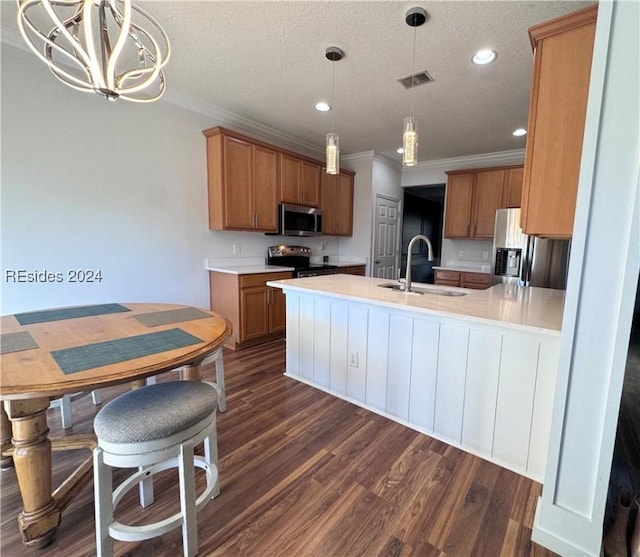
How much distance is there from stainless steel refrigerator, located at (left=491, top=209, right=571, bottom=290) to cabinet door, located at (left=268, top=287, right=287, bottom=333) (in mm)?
2832

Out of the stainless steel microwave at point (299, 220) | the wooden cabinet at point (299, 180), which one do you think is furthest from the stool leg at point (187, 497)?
the wooden cabinet at point (299, 180)

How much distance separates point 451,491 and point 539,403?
64 centimetres

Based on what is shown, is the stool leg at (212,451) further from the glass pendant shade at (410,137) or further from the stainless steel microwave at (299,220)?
the stainless steel microwave at (299,220)

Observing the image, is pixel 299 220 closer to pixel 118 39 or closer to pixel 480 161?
pixel 480 161

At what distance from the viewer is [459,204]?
4.84 metres

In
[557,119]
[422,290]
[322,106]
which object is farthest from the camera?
[322,106]

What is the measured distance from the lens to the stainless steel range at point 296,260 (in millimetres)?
4262

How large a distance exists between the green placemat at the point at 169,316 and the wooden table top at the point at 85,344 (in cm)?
2

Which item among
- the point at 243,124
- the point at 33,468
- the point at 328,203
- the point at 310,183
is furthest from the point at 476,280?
the point at 33,468

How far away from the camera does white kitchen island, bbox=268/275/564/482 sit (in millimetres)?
1617

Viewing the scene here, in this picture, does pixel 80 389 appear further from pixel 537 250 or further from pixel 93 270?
pixel 537 250

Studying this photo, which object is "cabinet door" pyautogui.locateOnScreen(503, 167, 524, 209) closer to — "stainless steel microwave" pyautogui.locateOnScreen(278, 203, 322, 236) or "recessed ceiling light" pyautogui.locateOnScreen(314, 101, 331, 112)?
"stainless steel microwave" pyautogui.locateOnScreen(278, 203, 322, 236)

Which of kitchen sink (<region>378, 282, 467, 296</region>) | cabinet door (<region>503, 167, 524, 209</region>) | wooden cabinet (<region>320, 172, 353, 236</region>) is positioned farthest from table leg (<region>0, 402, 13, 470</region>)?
cabinet door (<region>503, 167, 524, 209</region>)

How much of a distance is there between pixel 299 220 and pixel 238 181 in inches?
42.6
